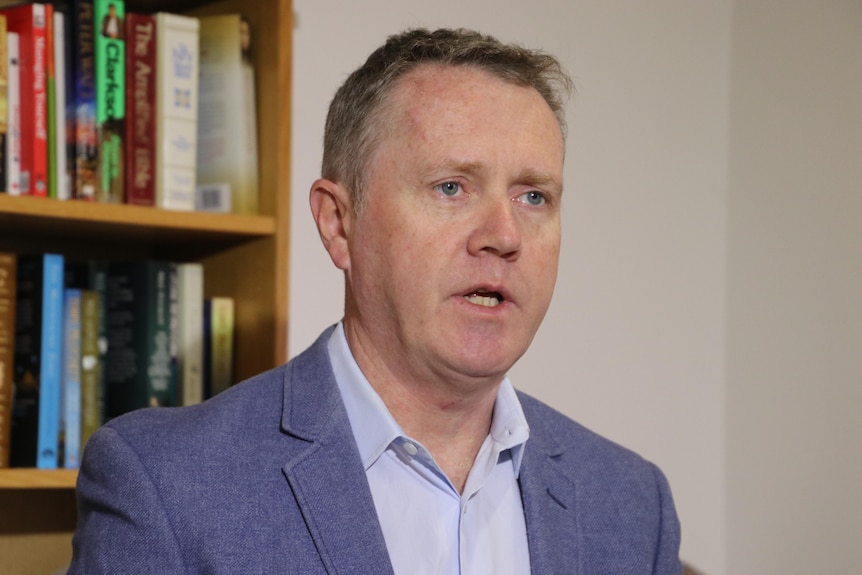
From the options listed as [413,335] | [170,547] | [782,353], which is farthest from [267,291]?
[782,353]

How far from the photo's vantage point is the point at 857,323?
7.89ft

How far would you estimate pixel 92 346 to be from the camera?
185 centimetres

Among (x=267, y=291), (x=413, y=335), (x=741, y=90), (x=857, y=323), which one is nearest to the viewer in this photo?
(x=413, y=335)

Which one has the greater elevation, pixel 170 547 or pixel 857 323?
pixel 857 323

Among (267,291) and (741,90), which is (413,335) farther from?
(741,90)

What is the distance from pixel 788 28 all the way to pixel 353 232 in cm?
159

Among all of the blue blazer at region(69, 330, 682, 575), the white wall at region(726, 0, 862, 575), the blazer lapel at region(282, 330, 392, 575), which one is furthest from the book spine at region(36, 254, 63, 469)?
the white wall at region(726, 0, 862, 575)

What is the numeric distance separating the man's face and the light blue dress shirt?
64mm

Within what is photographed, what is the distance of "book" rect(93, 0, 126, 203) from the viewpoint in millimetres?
1809

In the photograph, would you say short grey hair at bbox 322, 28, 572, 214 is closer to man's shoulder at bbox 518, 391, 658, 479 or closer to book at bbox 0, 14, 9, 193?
man's shoulder at bbox 518, 391, 658, 479

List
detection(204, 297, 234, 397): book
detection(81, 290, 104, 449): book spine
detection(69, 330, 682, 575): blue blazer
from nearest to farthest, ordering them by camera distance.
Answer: detection(69, 330, 682, 575): blue blazer < detection(81, 290, 104, 449): book spine < detection(204, 297, 234, 397): book

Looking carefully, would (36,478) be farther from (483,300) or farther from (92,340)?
(483,300)

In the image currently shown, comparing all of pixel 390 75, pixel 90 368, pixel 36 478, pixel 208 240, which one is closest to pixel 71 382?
pixel 90 368

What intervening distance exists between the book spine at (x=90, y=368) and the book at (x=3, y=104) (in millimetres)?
245
